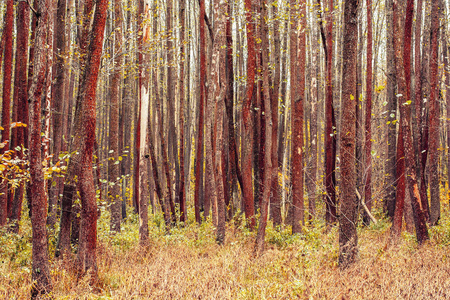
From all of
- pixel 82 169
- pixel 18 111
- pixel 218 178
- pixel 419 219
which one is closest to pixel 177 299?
pixel 82 169

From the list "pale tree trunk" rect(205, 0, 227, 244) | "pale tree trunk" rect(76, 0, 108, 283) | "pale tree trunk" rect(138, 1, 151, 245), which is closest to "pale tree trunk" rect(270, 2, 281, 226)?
"pale tree trunk" rect(205, 0, 227, 244)

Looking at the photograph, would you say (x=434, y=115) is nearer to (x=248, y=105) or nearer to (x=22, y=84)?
(x=248, y=105)

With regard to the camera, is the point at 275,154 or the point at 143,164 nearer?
the point at 143,164

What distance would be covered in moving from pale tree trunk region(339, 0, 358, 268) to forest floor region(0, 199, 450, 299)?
0.95 ft

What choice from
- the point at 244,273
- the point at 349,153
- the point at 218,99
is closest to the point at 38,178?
the point at 244,273

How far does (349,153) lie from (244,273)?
2.46 meters

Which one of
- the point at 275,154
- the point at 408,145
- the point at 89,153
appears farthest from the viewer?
the point at 275,154

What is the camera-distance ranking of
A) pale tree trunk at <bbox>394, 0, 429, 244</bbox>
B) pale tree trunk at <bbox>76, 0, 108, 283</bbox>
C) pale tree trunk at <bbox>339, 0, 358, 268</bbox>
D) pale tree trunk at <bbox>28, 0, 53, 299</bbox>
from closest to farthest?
pale tree trunk at <bbox>28, 0, 53, 299</bbox>, pale tree trunk at <bbox>76, 0, 108, 283</bbox>, pale tree trunk at <bbox>339, 0, 358, 268</bbox>, pale tree trunk at <bbox>394, 0, 429, 244</bbox>

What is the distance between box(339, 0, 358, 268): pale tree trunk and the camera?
5629 millimetres

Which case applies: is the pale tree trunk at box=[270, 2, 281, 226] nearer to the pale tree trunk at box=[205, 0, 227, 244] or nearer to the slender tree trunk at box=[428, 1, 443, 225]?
the pale tree trunk at box=[205, 0, 227, 244]

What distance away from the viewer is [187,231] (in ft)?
35.3

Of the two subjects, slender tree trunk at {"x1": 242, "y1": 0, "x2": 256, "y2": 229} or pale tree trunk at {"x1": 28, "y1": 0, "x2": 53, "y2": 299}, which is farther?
slender tree trunk at {"x1": 242, "y1": 0, "x2": 256, "y2": 229}

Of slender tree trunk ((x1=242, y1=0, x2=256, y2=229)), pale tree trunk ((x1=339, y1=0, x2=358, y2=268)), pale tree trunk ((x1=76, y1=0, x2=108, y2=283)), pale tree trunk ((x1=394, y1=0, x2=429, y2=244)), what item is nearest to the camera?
pale tree trunk ((x1=76, y1=0, x2=108, y2=283))

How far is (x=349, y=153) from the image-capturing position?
564 centimetres
